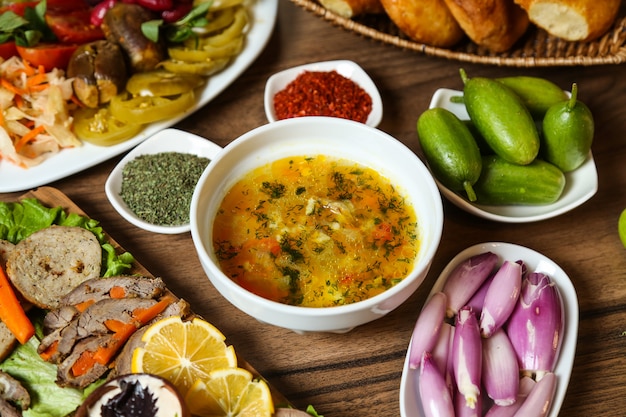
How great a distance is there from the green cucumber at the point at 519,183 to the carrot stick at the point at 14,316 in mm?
1922

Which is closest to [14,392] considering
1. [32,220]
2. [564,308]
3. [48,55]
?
[32,220]

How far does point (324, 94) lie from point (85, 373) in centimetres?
173

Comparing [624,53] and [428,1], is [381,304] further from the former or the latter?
[624,53]

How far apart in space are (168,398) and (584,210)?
2070 millimetres

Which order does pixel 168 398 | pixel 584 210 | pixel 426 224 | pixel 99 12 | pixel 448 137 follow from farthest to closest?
pixel 99 12 < pixel 584 210 < pixel 448 137 < pixel 426 224 < pixel 168 398

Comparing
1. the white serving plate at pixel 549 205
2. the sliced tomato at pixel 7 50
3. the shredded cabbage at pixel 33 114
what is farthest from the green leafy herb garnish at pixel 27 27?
the white serving plate at pixel 549 205

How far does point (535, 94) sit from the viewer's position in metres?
3.04

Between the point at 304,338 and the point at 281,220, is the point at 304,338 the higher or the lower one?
the lower one

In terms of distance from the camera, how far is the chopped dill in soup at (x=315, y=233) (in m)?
2.43

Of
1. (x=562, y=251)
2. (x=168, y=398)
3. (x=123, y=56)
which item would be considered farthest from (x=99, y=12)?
(x=562, y=251)

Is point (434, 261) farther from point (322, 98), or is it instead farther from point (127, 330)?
point (127, 330)

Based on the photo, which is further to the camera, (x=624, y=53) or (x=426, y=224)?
(x=624, y=53)

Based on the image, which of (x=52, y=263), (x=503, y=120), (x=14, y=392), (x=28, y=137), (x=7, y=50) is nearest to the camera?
Answer: (x=14, y=392)

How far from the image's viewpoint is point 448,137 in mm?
2777
